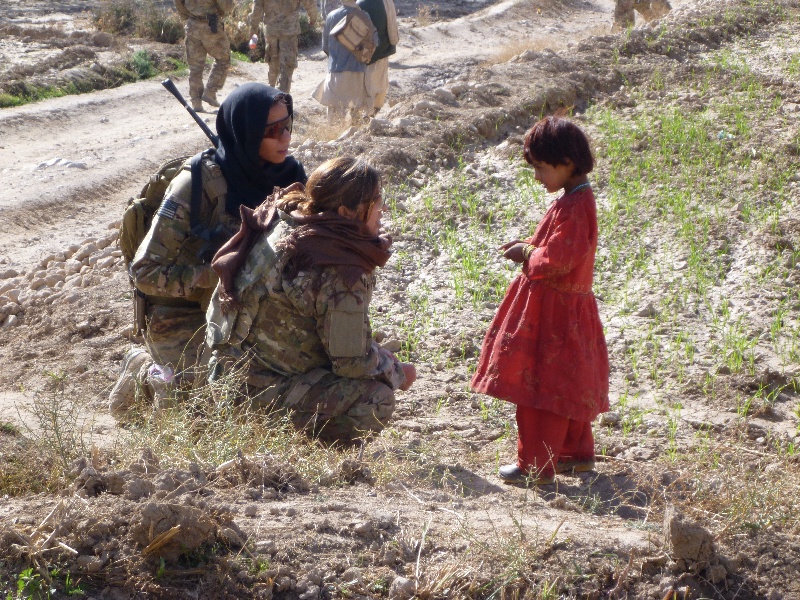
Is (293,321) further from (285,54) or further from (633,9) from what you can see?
(633,9)

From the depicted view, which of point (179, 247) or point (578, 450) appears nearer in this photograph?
point (578, 450)

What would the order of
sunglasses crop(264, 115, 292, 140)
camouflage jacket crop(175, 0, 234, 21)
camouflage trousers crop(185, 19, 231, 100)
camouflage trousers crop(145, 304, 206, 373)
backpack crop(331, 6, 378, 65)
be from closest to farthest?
sunglasses crop(264, 115, 292, 140) → camouflage trousers crop(145, 304, 206, 373) → backpack crop(331, 6, 378, 65) → camouflage jacket crop(175, 0, 234, 21) → camouflage trousers crop(185, 19, 231, 100)

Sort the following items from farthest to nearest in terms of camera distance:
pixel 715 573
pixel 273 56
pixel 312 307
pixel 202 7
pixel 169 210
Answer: pixel 273 56, pixel 202 7, pixel 169 210, pixel 312 307, pixel 715 573

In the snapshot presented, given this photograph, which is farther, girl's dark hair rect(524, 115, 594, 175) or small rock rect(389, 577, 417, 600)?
girl's dark hair rect(524, 115, 594, 175)

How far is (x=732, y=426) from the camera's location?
4.40 metres

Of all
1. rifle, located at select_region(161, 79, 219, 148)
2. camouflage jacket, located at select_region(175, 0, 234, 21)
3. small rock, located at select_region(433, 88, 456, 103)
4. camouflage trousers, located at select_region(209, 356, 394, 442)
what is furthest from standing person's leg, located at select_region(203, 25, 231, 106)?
camouflage trousers, located at select_region(209, 356, 394, 442)

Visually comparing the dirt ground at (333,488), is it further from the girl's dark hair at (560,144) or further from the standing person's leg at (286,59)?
the standing person's leg at (286,59)

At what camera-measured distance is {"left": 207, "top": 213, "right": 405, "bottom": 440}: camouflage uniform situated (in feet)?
11.9

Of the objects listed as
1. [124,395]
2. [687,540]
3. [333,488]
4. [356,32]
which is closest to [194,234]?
[124,395]

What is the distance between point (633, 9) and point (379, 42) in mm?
7622

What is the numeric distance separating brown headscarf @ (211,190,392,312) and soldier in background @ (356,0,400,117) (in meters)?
5.93

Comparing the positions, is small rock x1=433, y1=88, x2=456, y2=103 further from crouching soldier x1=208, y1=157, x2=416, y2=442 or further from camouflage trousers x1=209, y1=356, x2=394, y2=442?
camouflage trousers x1=209, y1=356, x2=394, y2=442

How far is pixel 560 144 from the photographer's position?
11.5 feet

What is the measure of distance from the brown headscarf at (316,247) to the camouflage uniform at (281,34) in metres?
8.13
